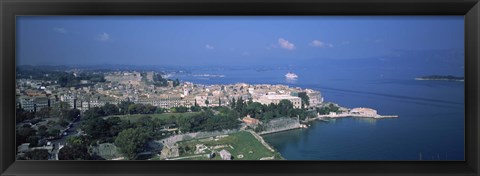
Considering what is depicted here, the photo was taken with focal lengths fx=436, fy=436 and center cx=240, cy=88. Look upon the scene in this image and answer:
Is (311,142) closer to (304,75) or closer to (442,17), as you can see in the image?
(304,75)

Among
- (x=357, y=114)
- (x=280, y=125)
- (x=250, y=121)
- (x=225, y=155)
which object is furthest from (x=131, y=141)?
(x=357, y=114)

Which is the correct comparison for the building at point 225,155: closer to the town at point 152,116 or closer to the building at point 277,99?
the town at point 152,116

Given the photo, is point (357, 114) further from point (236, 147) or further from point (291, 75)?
point (236, 147)

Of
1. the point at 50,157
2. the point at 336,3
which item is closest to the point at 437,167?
the point at 336,3

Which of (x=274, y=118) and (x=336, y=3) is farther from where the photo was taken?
(x=274, y=118)

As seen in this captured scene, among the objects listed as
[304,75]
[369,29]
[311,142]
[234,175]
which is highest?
[369,29]
